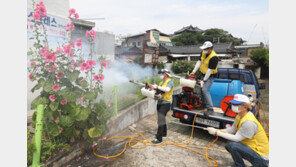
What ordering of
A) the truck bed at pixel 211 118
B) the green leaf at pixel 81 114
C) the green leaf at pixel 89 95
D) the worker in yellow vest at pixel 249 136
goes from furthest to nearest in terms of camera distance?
1. the truck bed at pixel 211 118
2. the green leaf at pixel 89 95
3. the green leaf at pixel 81 114
4. the worker in yellow vest at pixel 249 136

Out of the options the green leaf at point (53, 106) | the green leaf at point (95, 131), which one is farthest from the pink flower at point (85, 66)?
the green leaf at point (95, 131)

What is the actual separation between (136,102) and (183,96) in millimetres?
2086

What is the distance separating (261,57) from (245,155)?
2542 centimetres

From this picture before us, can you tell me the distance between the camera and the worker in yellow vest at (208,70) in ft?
14.4

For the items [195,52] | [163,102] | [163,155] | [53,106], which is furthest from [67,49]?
[195,52]

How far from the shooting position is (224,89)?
4961 mm

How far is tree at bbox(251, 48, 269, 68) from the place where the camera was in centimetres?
2312

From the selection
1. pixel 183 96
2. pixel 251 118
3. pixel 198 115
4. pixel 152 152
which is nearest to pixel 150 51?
pixel 183 96

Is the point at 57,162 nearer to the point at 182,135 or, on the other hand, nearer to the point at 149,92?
the point at 149,92

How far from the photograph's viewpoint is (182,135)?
4.99 metres

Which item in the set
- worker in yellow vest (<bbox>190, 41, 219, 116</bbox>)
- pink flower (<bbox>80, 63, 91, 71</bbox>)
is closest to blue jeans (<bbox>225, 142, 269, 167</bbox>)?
worker in yellow vest (<bbox>190, 41, 219, 116</bbox>)

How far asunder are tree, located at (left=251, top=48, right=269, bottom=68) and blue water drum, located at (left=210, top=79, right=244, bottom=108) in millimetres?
22774

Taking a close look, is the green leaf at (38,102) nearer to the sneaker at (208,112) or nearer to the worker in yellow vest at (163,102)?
the worker in yellow vest at (163,102)

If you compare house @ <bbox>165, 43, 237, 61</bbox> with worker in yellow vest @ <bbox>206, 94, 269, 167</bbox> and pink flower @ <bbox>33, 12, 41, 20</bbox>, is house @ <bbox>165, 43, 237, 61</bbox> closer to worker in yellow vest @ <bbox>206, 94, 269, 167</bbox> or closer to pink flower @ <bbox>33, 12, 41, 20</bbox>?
worker in yellow vest @ <bbox>206, 94, 269, 167</bbox>
